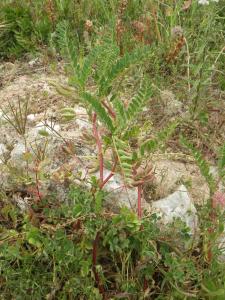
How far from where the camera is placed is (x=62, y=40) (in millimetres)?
2135

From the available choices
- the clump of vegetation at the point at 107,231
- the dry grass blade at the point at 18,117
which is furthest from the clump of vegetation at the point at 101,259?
the dry grass blade at the point at 18,117

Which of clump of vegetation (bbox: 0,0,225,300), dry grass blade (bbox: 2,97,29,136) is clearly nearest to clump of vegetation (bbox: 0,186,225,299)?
clump of vegetation (bbox: 0,0,225,300)

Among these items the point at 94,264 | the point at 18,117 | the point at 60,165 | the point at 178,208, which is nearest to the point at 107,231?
the point at 94,264

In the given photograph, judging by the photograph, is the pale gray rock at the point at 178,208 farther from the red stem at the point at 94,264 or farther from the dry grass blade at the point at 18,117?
the dry grass blade at the point at 18,117

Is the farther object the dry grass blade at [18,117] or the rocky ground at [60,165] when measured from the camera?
the dry grass blade at [18,117]

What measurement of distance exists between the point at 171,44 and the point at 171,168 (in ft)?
3.19

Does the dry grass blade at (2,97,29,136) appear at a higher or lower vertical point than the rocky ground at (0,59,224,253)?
higher

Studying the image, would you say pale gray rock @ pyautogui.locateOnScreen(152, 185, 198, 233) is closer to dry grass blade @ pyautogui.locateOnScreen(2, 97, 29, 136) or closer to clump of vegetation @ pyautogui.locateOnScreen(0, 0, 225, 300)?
clump of vegetation @ pyautogui.locateOnScreen(0, 0, 225, 300)

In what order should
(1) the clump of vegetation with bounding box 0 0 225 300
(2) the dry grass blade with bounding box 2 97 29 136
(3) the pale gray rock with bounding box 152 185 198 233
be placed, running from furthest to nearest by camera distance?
(2) the dry grass blade with bounding box 2 97 29 136, (3) the pale gray rock with bounding box 152 185 198 233, (1) the clump of vegetation with bounding box 0 0 225 300

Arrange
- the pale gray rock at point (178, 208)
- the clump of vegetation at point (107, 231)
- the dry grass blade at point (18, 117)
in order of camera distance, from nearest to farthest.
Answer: the clump of vegetation at point (107, 231) → the pale gray rock at point (178, 208) → the dry grass blade at point (18, 117)

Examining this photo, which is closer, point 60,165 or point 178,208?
point 178,208

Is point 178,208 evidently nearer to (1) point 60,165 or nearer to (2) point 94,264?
(2) point 94,264

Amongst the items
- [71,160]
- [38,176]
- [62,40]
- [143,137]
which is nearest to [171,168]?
[143,137]

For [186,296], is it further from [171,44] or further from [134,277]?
[171,44]
